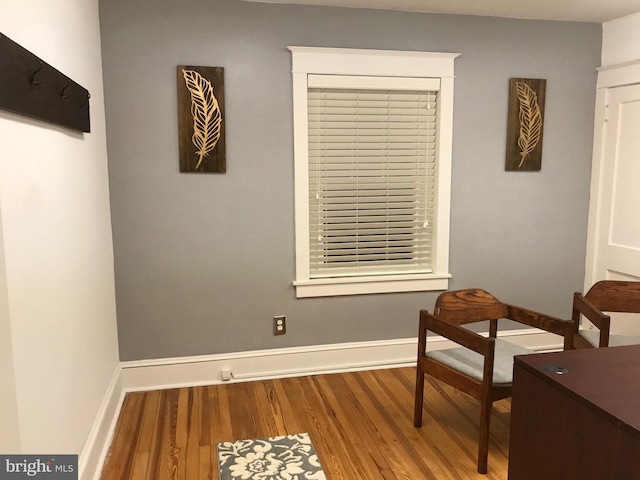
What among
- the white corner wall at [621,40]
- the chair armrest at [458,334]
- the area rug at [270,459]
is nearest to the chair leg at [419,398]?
the chair armrest at [458,334]

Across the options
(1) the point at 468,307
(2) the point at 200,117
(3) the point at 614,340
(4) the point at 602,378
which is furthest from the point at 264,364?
(4) the point at 602,378

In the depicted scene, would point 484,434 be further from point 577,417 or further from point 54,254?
point 54,254

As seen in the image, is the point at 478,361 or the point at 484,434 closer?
the point at 484,434

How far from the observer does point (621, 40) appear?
3.37m

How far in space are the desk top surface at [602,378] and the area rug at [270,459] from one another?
3.75ft

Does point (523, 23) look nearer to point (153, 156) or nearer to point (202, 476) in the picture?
point (153, 156)

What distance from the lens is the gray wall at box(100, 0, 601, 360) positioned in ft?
9.66

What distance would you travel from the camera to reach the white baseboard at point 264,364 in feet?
10.3

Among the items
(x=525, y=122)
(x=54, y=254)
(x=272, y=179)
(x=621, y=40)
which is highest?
(x=621, y=40)

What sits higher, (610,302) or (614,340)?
(610,302)

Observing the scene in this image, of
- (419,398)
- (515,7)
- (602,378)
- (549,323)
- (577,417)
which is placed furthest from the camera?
(515,7)

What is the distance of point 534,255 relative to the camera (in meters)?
3.63

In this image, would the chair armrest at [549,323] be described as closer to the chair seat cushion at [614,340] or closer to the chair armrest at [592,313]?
the chair armrest at [592,313]

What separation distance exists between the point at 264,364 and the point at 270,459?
96 cm
